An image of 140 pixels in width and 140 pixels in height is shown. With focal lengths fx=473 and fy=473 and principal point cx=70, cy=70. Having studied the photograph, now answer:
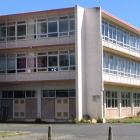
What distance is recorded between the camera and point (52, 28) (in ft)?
141

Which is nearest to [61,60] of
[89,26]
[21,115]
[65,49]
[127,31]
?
[65,49]

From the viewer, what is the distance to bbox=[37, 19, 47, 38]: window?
4334 centimetres

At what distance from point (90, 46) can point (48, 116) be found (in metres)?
7.44

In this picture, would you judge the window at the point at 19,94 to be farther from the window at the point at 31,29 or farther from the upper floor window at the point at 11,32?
the window at the point at 31,29

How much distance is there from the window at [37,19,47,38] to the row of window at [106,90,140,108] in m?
8.77

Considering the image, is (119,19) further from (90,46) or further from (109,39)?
(90,46)

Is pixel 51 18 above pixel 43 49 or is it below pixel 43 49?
above

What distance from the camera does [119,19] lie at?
4666 cm

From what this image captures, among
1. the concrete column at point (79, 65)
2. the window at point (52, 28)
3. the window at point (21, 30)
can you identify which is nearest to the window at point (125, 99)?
the concrete column at point (79, 65)

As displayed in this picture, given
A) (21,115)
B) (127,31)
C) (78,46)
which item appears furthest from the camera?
(127,31)

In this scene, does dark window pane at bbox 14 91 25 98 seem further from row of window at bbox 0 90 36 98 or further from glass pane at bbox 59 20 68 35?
glass pane at bbox 59 20 68 35

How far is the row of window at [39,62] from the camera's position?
138ft

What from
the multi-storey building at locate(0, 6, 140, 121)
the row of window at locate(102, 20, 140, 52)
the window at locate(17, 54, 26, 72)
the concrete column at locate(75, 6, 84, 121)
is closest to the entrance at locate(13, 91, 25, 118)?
the multi-storey building at locate(0, 6, 140, 121)

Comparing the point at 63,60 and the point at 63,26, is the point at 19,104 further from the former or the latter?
the point at 63,26
